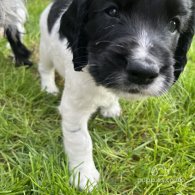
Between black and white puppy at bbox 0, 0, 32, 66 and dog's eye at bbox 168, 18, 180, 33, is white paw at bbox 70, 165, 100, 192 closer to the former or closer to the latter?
dog's eye at bbox 168, 18, 180, 33

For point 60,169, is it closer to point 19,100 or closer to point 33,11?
point 19,100

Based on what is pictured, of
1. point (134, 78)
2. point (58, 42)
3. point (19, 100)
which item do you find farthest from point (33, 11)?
point (134, 78)

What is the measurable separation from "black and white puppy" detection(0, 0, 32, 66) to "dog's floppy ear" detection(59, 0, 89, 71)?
1.42 m

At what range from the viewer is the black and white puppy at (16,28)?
3873 millimetres

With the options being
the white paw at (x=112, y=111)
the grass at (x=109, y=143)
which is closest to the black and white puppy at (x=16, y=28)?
the grass at (x=109, y=143)

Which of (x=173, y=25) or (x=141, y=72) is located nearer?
(x=141, y=72)

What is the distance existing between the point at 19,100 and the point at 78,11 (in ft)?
4.55

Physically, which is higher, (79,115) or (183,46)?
(183,46)

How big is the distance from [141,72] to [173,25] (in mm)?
553

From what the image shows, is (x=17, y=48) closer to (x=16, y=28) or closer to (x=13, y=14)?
(x=16, y=28)

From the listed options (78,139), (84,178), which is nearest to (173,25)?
(78,139)

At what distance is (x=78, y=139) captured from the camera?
282 centimetres

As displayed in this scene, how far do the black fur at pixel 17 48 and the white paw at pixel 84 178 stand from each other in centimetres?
159

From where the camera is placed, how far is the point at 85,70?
2.62 metres
